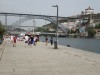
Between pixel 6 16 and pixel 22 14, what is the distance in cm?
1106

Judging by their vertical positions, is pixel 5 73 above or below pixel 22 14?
below

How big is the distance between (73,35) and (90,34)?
14.0 m

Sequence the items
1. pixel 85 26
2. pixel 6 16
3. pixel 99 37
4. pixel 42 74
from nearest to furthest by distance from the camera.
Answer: pixel 42 74 → pixel 6 16 → pixel 99 37 → pixel 85 26

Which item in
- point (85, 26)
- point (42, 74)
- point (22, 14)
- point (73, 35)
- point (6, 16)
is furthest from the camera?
point (85, 26)

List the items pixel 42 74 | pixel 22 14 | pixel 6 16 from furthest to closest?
pixel 22 14
pixel 6 16
pixel 42 74

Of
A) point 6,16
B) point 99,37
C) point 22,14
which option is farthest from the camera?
point 99,37

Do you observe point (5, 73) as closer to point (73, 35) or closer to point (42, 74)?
point (42, 74)

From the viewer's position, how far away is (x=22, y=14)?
470 feet

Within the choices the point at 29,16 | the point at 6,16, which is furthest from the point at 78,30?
the point at 6,16

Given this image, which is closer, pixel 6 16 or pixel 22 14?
pixel 6 16

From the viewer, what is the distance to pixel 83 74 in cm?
1212

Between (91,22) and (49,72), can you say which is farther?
(91,22)

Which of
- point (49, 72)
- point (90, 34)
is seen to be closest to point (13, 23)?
point (90, 34)

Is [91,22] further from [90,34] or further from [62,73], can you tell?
[62,73]
